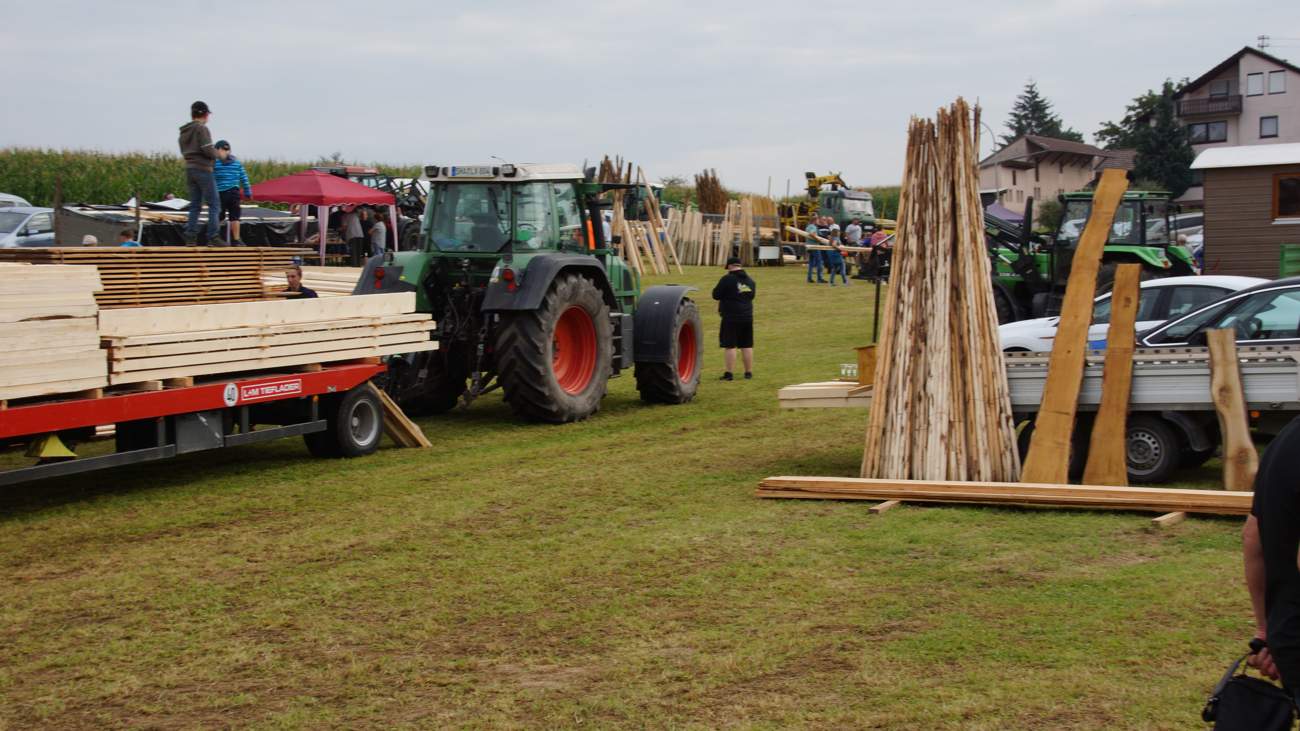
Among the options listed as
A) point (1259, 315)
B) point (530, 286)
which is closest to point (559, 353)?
point (530, 286)

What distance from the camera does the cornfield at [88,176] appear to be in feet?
119

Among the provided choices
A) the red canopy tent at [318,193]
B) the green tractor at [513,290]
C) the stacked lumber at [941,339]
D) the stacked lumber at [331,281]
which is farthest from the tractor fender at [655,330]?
the red canopy tent at [318,193]

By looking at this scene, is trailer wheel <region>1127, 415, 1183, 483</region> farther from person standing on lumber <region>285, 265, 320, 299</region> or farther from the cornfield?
the cornfield

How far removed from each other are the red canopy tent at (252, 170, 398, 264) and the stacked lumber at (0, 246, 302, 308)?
13974mm

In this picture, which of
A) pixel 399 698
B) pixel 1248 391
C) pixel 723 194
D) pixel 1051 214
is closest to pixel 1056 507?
pixel 1248 391

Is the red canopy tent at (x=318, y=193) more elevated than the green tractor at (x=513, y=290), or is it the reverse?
the red canopy tent at (x=318, y=193)

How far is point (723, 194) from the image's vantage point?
45.1 metres

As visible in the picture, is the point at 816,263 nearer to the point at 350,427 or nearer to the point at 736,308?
the point at 736,308

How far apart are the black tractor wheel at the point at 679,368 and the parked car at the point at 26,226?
13.3 metres

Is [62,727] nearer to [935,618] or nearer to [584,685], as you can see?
[584,685]

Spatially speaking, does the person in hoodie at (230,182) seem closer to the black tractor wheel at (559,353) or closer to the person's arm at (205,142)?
the person's arm at (205,142)

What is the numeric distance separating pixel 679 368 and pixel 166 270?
6.64 metres

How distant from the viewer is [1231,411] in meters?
9.12

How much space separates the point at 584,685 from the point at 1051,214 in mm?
32985
